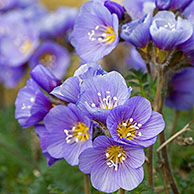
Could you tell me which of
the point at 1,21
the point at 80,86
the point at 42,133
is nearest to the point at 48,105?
the point at 42,133

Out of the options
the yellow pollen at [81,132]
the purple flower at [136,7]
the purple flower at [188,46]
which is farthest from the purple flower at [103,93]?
the purple flower at [136,7]

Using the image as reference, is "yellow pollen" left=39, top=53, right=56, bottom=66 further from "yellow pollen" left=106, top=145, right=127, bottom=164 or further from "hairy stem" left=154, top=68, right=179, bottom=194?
"yellow pollen" left=106, top=145, right=127, bottom=164

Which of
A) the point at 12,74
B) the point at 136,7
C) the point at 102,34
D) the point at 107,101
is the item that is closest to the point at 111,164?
the point at 107,101

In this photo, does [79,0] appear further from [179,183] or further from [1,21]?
[179,183]

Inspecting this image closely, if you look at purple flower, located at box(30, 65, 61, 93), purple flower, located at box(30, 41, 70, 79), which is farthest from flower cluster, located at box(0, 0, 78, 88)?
purple flower, located at box(30, 65, 61, 93)

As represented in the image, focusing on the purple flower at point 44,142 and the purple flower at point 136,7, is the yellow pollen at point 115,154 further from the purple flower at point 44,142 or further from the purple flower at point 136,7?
the purple flower at point 136,7

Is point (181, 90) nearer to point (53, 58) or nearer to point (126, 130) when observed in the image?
point (126, 130)
